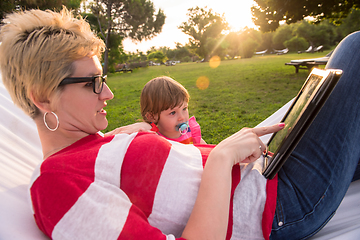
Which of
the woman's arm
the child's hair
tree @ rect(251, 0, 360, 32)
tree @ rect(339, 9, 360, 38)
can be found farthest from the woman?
tree @ rect(339, 9, 360, 38)

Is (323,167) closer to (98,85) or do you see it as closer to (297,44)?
(98,85)

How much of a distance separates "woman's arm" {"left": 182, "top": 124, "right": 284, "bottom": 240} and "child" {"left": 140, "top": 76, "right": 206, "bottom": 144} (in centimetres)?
123

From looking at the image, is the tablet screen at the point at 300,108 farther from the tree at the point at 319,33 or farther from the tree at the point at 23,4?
the tree at the point at 319,33

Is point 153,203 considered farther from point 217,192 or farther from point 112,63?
point 112,63

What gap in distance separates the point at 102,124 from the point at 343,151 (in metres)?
1.60

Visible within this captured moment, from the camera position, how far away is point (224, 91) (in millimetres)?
10219

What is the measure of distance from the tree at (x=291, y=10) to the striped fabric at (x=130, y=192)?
1382 cm

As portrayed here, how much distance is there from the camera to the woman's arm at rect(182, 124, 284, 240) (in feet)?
3.14

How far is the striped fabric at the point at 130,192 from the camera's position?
87 cm

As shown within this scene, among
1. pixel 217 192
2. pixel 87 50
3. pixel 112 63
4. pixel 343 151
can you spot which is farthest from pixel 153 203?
pixel 112 63

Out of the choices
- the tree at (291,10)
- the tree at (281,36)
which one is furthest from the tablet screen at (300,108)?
the tree at (281,36)

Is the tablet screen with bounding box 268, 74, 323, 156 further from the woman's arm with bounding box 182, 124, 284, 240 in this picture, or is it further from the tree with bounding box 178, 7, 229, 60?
the tree with bounding box 178, 7, 229, 60

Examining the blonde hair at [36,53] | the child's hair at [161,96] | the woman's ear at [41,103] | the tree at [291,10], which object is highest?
the tree at [291,10]

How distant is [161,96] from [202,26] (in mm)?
65498
